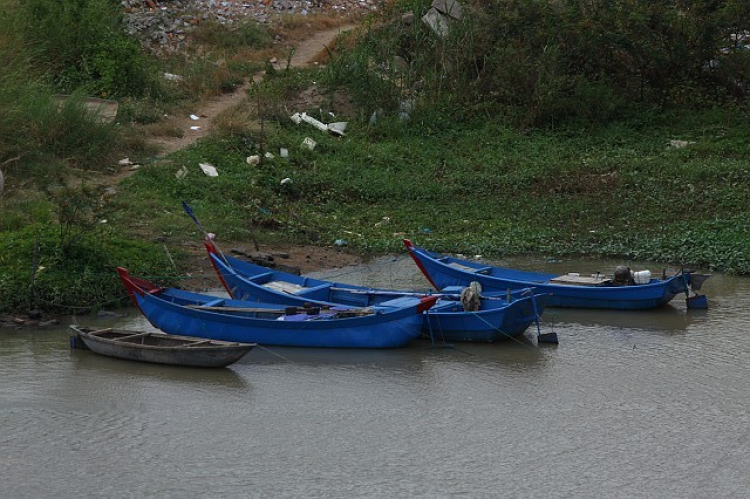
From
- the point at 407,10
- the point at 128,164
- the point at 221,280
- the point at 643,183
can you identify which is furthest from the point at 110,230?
the point at 407,10

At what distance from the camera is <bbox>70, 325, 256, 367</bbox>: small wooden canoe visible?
424 inches

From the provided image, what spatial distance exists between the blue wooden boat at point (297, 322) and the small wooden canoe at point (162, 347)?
0.30 m

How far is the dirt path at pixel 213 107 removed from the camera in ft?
63.1

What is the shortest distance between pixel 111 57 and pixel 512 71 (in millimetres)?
7493

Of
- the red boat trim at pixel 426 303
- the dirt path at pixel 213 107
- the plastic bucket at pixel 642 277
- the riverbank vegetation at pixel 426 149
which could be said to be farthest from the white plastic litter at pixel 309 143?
the red boat trim at pixel 426 303

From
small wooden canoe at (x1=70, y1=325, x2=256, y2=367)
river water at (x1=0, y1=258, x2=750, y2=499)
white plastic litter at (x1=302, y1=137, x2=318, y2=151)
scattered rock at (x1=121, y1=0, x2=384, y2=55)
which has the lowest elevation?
river water at (x1=0, y1=258, x2=750, y2=499)

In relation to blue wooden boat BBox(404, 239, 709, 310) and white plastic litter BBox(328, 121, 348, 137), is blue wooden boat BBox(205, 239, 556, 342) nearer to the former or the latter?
blue wooden boat BBox(404, 239, 709, 310)

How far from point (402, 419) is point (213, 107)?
1304 centimetres

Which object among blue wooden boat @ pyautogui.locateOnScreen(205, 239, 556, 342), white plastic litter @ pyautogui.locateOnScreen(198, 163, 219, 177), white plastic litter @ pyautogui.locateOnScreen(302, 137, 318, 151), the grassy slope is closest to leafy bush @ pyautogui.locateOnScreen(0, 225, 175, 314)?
blue wooden boat @ pyautogui.locateOnScreen(205, 239, 556, 342)

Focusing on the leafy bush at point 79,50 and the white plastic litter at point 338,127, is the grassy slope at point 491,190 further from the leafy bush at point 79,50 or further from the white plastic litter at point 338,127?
the leafy bush at point 79,50

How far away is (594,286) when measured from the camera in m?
12.9

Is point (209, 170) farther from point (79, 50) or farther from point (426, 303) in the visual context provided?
point (426, 303)

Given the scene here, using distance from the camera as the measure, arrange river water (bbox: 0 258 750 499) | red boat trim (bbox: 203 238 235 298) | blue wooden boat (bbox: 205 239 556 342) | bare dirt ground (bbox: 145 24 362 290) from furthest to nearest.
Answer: bare dirt ground (bbox: 145 24 362 290) → red boat trim (bbox: 203 238 235 298) → blue wooden boat (bbox: 205 239 556 342) → river water (bbox: 0 258 750 499)

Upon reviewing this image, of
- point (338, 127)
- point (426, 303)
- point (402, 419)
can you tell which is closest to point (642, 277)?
point (426, 303)
